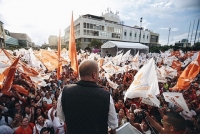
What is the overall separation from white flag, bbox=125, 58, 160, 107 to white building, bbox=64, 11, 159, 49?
43.2 metres

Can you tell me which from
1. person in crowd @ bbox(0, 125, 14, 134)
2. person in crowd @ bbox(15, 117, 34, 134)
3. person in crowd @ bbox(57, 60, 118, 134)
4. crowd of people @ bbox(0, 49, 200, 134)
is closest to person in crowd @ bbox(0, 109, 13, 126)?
crowd of people @ bbox(0, 49, 200, 134)

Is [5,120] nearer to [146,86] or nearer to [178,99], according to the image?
[146,86]

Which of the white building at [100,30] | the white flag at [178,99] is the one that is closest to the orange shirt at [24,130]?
the white flag at [178,99]

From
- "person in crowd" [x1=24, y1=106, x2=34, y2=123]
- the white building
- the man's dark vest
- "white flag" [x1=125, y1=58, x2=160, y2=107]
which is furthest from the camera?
the white building

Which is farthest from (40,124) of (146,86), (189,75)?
(189,75)

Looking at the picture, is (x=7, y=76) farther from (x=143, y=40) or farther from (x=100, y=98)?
(x=143, y=40)

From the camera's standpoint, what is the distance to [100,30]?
163 ft

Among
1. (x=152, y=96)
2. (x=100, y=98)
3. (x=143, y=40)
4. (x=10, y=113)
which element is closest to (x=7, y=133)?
(x=10, y=113)

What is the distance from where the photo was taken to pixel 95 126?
144 centimetres

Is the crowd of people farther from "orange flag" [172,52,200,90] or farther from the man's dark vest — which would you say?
the man's dark vest

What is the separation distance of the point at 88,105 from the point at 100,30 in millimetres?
50132

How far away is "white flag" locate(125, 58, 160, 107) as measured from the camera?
3637mm

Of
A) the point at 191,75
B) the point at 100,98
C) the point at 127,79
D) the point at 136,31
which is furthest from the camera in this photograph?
the point at 136,31

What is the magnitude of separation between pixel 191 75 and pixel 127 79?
4.11 meters
